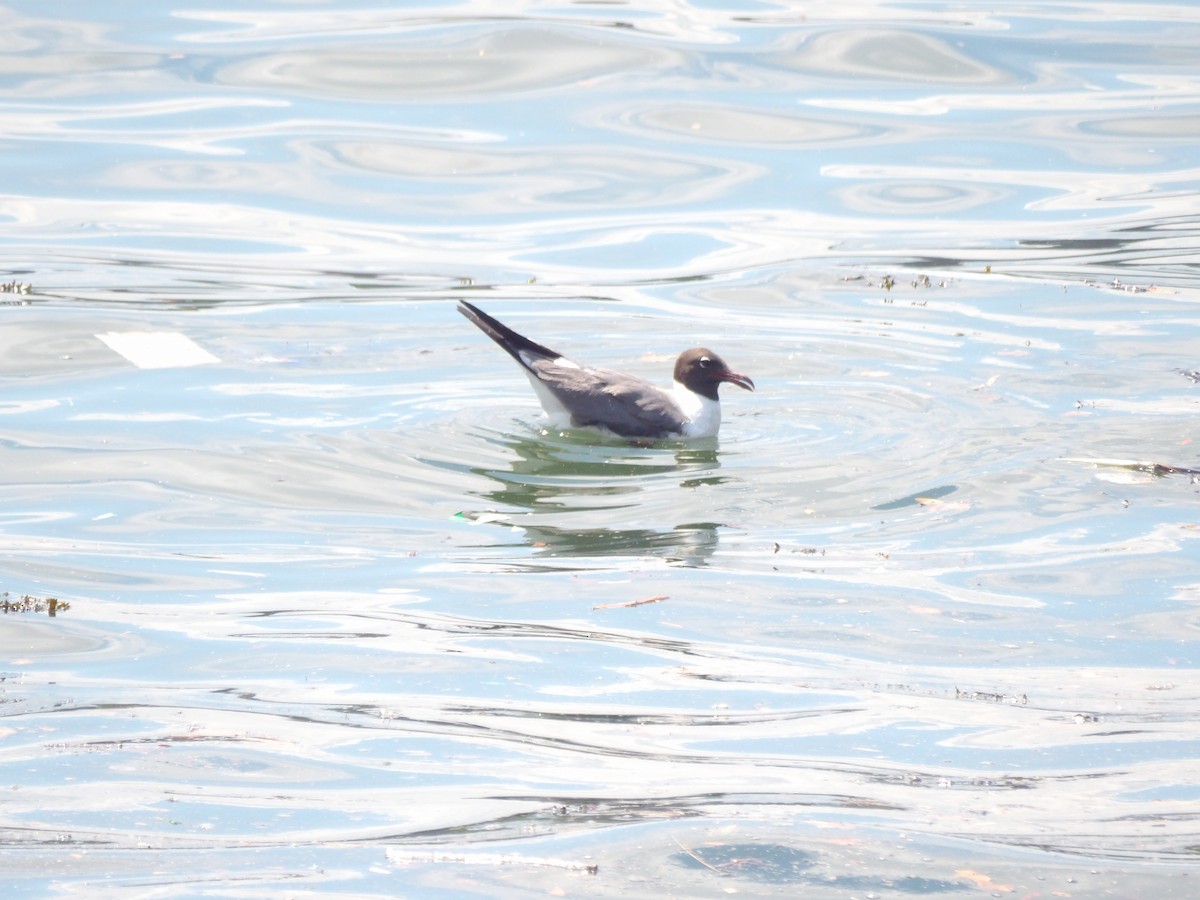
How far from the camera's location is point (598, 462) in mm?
10852

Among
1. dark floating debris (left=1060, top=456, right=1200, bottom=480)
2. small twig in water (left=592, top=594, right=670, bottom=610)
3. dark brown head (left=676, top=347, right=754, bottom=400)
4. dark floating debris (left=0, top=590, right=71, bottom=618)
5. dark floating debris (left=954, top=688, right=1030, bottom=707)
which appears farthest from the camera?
dark brown head (left=676, top=347, right=754, bottom=400)

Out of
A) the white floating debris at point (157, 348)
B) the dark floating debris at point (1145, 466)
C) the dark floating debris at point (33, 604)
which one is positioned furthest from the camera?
the white floating debris at point (157, 348)

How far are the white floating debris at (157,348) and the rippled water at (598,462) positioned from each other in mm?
64

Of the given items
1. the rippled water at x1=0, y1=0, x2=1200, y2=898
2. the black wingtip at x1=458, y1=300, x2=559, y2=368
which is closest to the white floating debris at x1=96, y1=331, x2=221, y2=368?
the rippled water at x1=0, y1=0, x2=1200, y2=898

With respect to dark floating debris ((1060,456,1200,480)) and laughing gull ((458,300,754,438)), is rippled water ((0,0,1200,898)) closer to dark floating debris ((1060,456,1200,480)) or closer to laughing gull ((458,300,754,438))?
dark floating debris ((1060,456,1200,480))

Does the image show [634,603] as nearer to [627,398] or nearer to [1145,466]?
[1145,466]

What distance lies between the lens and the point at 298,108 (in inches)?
797

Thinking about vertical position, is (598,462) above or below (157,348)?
below

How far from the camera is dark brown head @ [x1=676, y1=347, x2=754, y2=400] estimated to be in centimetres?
1155

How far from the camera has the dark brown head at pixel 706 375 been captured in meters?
11.5

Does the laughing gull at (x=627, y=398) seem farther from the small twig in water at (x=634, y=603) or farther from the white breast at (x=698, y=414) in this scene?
the small twig in water at (x=634, y=603)

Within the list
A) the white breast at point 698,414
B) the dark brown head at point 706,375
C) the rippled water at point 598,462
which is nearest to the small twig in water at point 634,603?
the rippled water at point 598,462

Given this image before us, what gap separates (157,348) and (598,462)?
3996 millimetres

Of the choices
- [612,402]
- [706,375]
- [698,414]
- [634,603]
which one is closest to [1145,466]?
[698,414]
